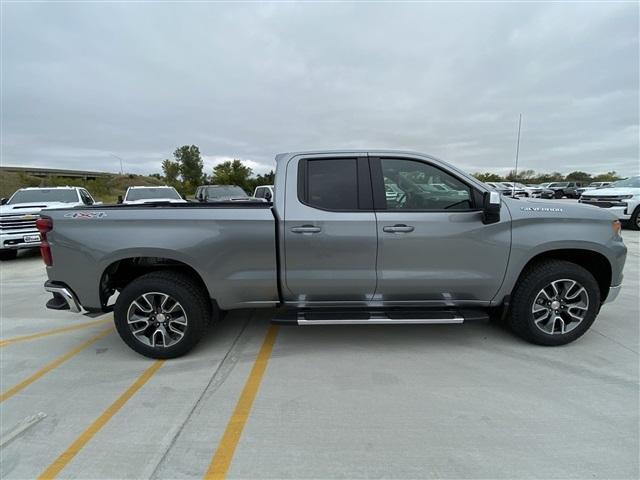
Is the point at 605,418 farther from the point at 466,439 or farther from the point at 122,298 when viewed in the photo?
the point at 122,298

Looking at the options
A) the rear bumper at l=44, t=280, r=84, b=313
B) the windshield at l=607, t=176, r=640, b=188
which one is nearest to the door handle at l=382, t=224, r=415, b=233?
the rear bumper at l=44, t=280, r=84, b=313

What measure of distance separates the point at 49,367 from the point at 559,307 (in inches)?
198

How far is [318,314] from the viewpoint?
3.25 meters

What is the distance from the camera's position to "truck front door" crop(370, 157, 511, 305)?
3162 mm

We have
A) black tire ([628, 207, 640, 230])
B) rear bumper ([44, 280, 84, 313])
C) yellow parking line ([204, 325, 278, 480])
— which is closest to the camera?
yellow parking line ([204, 325, 278, 480])

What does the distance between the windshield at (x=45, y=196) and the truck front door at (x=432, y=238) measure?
10.2 m

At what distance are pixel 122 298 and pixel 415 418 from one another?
2.76m

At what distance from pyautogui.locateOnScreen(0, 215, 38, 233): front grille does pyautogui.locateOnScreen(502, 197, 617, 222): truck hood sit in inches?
396

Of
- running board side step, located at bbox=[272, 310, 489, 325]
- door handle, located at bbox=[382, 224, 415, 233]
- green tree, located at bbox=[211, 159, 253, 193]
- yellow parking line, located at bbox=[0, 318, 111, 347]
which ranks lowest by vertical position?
yellow parking line, located at bbox=[0, 318, 111, 347]

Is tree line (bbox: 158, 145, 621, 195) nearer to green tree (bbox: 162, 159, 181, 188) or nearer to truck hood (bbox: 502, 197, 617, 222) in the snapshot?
green tree (bbox: 162, 159, 181, 188)

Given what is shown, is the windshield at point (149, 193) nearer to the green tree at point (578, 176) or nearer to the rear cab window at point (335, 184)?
the rear cab window at point (335, 184)

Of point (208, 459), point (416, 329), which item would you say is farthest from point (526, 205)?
point (208, 459)

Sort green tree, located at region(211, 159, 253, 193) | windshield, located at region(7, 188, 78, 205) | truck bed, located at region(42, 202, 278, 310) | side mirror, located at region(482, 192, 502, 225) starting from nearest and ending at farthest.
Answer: side mirror, located at region(482, 192, 502, 225) → truck bed, located at region(42, 202, 278, 310) → windshield, located at region(7, 188, 78, 205) → green tree, located at region(211, 159, 253, 193)

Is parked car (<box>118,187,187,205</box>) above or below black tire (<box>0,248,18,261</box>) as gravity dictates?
above
